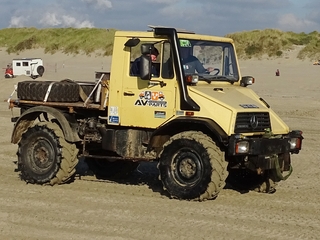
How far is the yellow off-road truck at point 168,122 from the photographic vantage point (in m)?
9.73

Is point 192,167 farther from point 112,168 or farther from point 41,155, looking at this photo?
point 41,155

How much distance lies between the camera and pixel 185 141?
32.1 ft

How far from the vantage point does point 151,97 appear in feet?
33.8

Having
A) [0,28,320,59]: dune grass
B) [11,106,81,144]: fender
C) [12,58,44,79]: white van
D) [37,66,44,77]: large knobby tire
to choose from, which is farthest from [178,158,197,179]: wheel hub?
[12,58,44,79]: white van

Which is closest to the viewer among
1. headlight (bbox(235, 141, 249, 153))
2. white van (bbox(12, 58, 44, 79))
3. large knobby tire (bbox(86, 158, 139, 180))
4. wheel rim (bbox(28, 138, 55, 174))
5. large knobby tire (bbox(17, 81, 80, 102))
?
headlight (bbox(235, 141, 249, 153))

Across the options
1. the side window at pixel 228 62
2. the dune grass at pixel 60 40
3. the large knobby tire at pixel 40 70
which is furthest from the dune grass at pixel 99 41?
the side window at pixel 228 62

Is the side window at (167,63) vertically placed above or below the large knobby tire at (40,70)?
Answer: below

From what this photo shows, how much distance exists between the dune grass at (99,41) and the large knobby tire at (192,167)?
31107mm

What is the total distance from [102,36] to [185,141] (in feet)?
159

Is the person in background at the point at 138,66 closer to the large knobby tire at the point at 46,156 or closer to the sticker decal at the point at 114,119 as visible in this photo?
the sticker decal at the point at 114,119

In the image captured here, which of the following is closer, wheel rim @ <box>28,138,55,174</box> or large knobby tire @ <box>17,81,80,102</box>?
wheel rim @ <box>28,138,55,174</box>

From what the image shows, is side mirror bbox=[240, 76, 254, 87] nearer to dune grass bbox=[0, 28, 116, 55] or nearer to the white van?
the white van

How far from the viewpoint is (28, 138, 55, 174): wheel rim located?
11172 millimetres

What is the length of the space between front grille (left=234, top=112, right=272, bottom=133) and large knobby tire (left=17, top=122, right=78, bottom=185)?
2.84 metres
